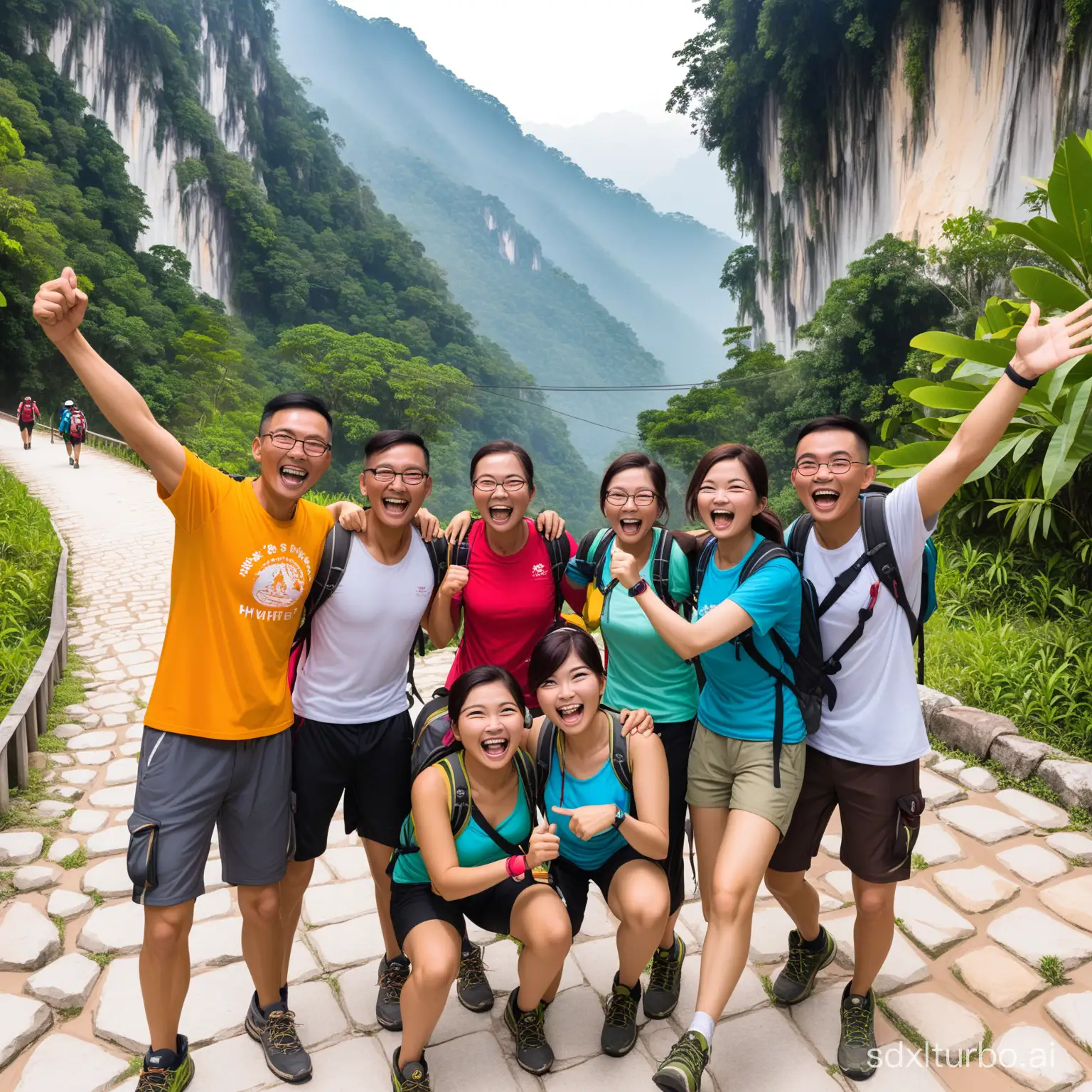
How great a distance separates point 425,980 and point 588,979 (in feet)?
3.00

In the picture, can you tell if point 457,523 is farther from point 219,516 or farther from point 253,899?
point 253,899

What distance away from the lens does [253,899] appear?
7.02 feet

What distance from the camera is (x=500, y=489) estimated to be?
8.07ft

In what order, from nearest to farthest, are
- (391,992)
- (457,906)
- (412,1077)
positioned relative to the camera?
(412,1077) < (457,906) < (391,992)

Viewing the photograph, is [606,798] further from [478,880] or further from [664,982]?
[664,982]

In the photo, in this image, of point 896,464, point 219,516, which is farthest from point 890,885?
point 896,464

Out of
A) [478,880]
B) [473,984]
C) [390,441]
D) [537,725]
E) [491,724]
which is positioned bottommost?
[473,984]

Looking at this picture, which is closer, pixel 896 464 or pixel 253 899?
pixel 253 899

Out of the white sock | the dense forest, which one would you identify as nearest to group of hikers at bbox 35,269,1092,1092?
the white sock

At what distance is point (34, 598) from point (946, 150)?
65.4ft

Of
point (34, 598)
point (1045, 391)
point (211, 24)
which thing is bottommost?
point (34, 598)

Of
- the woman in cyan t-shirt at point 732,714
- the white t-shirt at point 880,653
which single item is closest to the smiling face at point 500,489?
the woman in cyan t-shirt at point 732,714

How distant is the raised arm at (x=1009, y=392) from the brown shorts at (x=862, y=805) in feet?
2.57

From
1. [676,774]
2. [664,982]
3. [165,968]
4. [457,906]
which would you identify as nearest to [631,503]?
[676,774]
